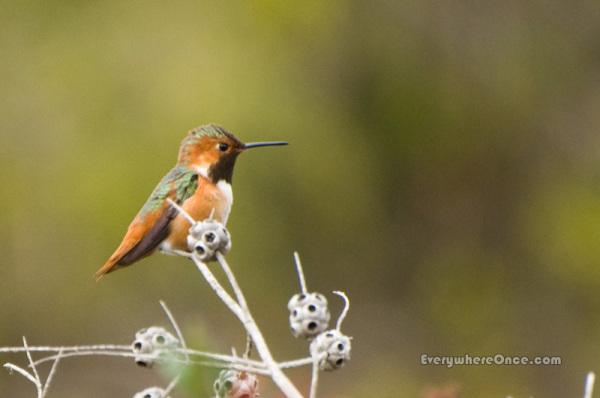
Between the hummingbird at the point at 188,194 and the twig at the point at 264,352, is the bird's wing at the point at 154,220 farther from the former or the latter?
the twig at the point at 264,352

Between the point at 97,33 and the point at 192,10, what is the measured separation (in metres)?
0.96

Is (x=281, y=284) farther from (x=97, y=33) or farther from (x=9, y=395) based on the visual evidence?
(x=97, y=33)

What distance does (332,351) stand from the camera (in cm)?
140

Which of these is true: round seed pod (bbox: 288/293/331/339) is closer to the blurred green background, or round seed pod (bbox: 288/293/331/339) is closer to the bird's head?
the bird's head

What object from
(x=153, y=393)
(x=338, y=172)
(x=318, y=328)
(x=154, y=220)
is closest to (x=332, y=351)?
(x=318, y=328)

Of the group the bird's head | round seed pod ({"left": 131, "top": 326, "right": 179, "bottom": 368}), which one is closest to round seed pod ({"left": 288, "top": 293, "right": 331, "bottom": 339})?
round seed pod ({"left": 131, "top": 326, "right": 179, "bottom": 368})

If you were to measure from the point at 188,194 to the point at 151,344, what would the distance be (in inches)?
26.2

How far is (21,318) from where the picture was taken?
10992mm

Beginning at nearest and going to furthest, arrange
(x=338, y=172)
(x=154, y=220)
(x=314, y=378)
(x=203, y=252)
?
(x=314, y=378) → (x=203, y=252) → (x=154, y=220) → (x=338, y=172)

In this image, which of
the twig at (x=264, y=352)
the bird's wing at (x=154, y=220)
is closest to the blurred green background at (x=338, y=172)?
the bird's wing at (x=154, y=220)

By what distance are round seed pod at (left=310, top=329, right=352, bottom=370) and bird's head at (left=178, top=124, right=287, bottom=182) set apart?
2.14 ft

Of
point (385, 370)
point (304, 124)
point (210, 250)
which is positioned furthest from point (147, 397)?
point (304, 124)

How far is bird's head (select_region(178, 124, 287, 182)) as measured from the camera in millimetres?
2018

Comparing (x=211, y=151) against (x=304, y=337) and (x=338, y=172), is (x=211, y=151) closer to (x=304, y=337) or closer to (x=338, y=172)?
(x=304, y=337)
